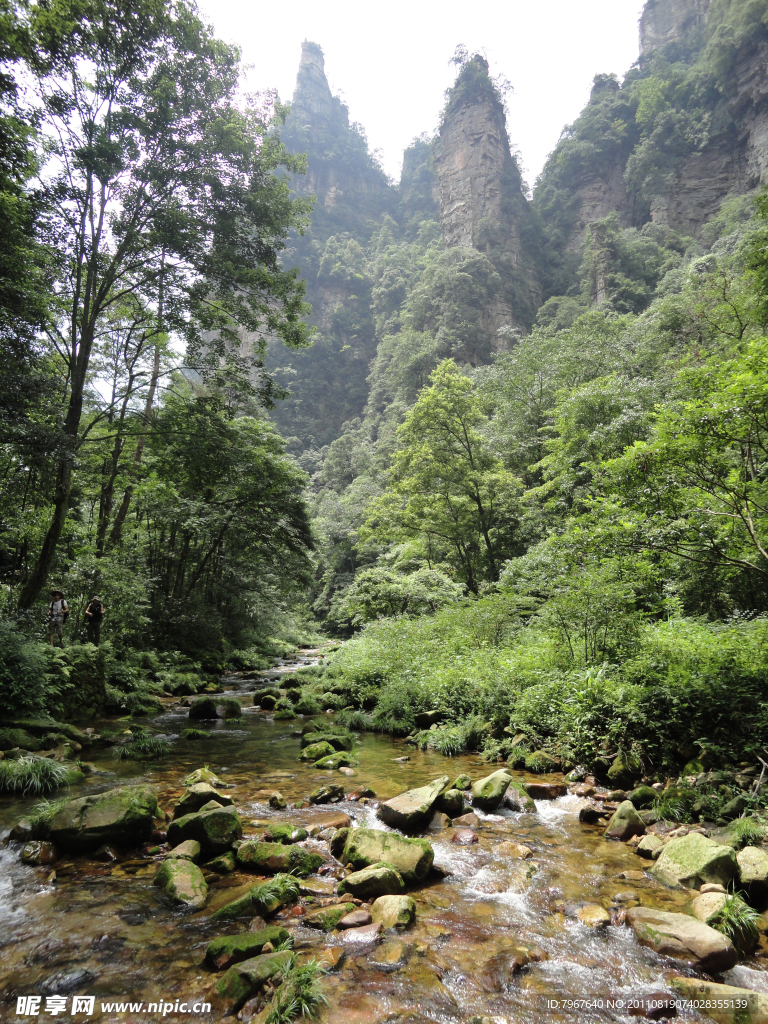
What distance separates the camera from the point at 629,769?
617cm

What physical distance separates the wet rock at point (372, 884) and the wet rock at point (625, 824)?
2.57 meters

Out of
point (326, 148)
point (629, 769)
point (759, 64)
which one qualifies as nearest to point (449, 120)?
point (759, 64)

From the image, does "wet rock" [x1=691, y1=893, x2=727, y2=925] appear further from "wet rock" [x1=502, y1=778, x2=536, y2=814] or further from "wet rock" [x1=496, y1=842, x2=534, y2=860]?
"wet rock" [x1=502, y1=778, x2=536, y2=814]

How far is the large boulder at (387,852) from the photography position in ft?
14.4

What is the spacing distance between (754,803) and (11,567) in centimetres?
1799

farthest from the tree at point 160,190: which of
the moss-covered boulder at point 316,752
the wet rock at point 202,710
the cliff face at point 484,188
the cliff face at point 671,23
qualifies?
the cliff face at point 671,23

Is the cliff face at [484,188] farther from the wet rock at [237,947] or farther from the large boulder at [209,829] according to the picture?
the wet rock at [237,947]

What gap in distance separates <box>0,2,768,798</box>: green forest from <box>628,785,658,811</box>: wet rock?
57 centimetres

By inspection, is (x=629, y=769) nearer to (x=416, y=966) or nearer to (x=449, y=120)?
(x=416, y=966)

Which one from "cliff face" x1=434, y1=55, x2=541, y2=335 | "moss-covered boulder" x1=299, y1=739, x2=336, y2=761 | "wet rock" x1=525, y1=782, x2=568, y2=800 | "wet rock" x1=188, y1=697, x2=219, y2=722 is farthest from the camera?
"cliff face" x1=434, y1=55, x2=541, y2=335

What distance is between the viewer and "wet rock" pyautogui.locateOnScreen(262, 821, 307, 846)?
5078mm

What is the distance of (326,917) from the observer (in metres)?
3.71

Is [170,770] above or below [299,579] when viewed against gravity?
below

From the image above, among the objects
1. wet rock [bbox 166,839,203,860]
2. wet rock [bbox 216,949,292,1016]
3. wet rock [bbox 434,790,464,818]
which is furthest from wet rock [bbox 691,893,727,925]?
wet rock [bbox 166,839,203,860]
